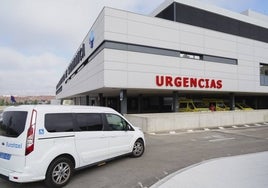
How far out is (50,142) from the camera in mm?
5078

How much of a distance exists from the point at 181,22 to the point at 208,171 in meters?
19.1

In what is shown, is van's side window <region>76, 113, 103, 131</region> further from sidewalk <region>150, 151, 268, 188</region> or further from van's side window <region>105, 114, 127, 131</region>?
sidewalk <region>150, 151, 268, 188</region>

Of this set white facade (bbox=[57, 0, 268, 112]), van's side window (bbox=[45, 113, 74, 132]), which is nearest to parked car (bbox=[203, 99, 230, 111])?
white facade (bbox=[57, 0, 268, 112])

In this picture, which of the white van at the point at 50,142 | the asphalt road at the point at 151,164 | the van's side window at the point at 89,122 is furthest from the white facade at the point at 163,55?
the white van at the point at 50,142

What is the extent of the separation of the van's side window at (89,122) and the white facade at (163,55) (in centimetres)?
1136

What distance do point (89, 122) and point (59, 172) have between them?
1523 millimetres

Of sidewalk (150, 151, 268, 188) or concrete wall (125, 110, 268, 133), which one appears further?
concrete wall (125, 110, 268, 133)

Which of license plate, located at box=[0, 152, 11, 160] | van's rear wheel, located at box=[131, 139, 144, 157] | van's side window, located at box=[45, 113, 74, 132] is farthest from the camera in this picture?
van's rear wheel, located at box=[131, 139, 144, 157]

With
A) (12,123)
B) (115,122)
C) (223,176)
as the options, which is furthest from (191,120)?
(12,123)

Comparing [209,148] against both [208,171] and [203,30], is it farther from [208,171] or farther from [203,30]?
[203,30]

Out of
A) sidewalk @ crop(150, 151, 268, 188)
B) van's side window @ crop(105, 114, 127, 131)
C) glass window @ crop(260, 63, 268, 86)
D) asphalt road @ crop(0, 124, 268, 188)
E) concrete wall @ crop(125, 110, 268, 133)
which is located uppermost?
glass window @ crop(260, 63, 268, 86)

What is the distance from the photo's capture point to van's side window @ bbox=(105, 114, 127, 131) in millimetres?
6918

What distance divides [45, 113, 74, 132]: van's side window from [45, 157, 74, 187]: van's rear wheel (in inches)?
27.7

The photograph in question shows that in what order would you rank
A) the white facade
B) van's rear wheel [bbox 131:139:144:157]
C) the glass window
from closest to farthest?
1. van's rear wheel [bbox 131:139:144:157]
2. the white facade
3. the glass window
